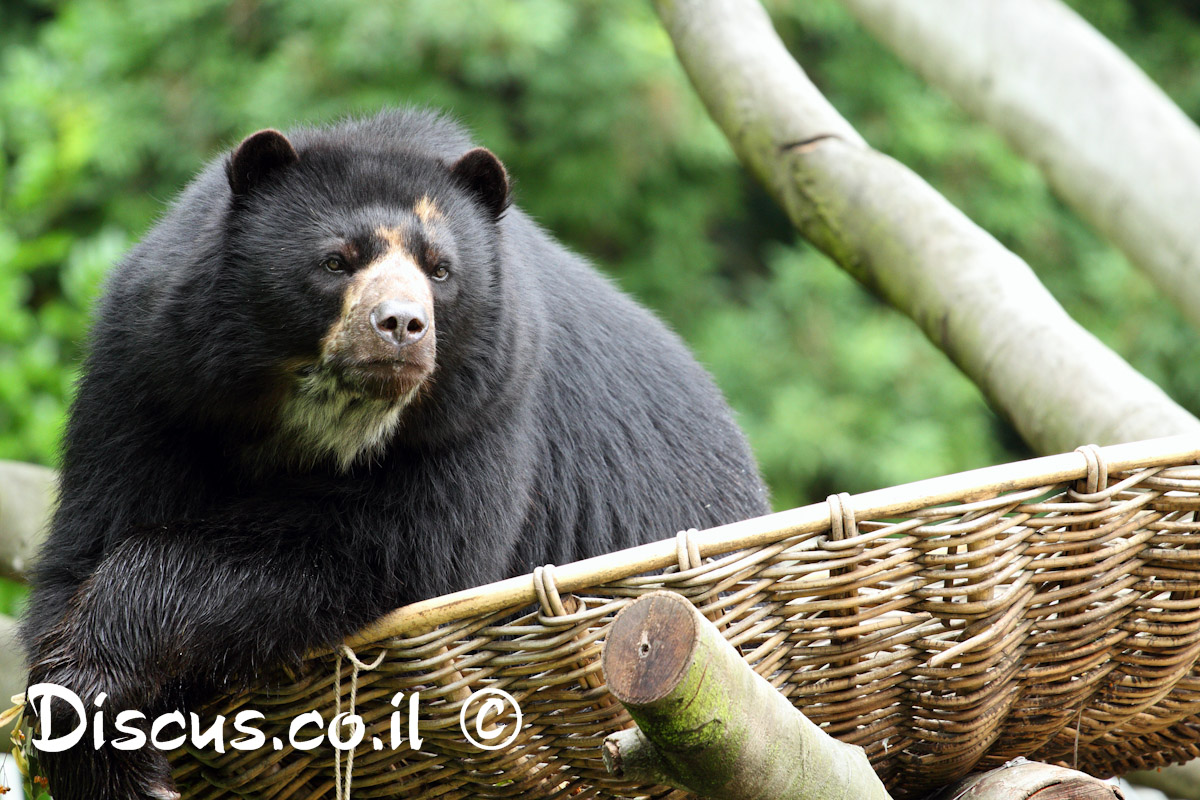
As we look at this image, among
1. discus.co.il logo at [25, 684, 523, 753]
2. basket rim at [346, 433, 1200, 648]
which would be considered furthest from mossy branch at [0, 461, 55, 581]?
basket rim at [346, 433, 1200, 648]

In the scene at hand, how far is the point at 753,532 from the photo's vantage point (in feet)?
6.36

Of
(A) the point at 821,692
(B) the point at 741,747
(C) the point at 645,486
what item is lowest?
(C) the point at 645,486

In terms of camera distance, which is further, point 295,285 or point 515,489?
point 515,489

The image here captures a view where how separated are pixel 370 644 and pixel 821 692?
707mm

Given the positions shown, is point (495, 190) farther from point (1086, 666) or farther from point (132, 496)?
point (1086, 666)

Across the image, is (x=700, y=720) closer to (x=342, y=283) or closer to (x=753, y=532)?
(x=753, y=532)

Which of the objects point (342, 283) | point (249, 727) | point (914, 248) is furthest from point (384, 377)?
point (914, 248)

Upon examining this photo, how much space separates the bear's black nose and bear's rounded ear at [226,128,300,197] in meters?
0.42

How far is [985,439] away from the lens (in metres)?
8.07

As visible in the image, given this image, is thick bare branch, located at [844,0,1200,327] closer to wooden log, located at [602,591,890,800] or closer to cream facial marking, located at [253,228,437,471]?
cream facial marking, located at [253,228,437,471]

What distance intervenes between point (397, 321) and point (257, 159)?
48 centimetres

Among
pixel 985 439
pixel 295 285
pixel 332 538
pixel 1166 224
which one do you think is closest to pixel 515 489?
pixel 332 538

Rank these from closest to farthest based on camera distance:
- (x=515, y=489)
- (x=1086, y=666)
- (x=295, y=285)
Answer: (x=1086, y=666)
(x=295, y=285)
(x=515, y=489)
